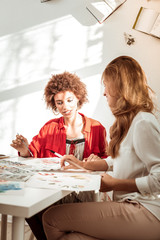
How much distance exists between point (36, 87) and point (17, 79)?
0.23 meters

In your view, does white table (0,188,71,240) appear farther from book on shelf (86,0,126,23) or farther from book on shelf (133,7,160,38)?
book on shelf (86,0,126,23)

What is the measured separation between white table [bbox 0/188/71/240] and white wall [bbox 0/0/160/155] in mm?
1591

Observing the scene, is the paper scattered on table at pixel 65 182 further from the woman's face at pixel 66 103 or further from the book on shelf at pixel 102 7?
the book on shelf at pixel 102 7

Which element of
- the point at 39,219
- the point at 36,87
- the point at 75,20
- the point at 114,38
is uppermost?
the point at 75,20

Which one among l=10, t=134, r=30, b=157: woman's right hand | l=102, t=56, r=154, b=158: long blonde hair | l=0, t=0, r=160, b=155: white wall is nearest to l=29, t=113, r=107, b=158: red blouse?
l=10, t=134, r=30, b=157: woman's right hand

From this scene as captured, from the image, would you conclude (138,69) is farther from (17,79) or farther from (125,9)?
(17,79)

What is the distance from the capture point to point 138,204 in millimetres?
919

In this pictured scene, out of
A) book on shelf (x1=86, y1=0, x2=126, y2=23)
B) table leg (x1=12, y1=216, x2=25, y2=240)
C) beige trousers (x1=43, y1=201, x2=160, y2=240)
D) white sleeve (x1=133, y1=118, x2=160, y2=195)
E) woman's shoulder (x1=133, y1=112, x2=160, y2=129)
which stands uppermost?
book on shelf (x1=86, y1=0, x2=126, y2=23)

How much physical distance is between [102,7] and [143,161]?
1.70 meters

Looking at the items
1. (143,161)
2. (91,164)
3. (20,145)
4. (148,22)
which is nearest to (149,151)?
(143,161)

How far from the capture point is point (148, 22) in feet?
6.91

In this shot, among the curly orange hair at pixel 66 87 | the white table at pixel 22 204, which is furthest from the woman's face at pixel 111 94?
the curly orange hair at pixel 66 87

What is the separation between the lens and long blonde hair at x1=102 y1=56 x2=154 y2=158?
3.56 feet

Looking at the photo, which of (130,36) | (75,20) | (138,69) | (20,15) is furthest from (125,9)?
(138,69)
